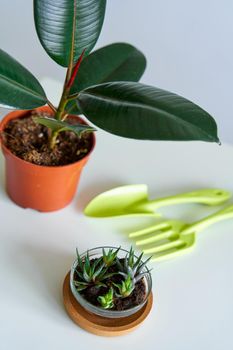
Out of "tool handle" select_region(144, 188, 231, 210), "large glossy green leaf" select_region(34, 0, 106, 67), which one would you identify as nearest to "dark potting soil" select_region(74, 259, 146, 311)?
"tool handle" select_region(144, 188, 231, 210)

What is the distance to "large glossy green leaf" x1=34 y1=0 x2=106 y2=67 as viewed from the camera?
2.72 feet

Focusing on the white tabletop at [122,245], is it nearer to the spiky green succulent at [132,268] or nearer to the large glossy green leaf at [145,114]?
the spiky green succulent at [132,268]

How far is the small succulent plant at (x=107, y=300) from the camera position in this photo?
0.77 metres

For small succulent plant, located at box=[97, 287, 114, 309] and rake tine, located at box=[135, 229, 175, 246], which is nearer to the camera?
small succulent plant, located at box=[97, 287, 114, 309]

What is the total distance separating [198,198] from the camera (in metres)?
1.03

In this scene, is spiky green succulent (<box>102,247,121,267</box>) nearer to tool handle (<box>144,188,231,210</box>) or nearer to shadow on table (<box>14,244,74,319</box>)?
shadow on table (<box>14,244,74,319</box>)

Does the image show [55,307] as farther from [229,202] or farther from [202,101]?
[202,101]

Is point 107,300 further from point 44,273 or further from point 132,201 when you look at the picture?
point 132,201

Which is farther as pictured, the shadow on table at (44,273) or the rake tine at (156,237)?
the rake tine at (156,237)

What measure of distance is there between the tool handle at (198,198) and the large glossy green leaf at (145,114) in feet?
0.93

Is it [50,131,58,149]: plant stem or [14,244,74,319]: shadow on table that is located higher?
[50,131,58,149]: plant stem

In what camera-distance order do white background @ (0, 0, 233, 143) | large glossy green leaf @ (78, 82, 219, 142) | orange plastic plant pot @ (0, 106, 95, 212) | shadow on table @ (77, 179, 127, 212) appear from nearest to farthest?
large glossy green leaf @ (78, 82, 219, 142) < orange plastic plant pot @ (0, 106, 95, 212) < shadow on table @ (77, 179, 127, 212) < white background @ (0, 0, 233, 143)

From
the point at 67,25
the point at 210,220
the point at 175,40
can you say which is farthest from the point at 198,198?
the point at 175,40

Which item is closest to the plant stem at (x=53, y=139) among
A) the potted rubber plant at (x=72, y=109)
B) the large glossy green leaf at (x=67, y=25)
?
the potted rubber plant at (x=72, y=109)
